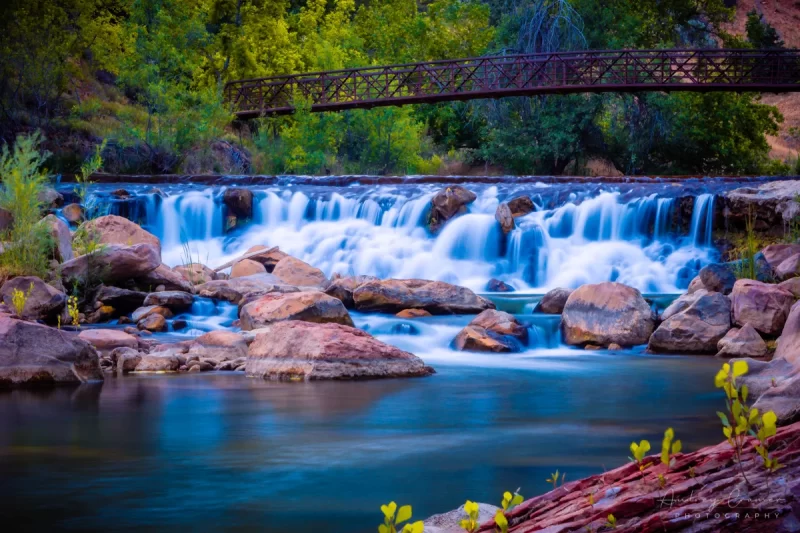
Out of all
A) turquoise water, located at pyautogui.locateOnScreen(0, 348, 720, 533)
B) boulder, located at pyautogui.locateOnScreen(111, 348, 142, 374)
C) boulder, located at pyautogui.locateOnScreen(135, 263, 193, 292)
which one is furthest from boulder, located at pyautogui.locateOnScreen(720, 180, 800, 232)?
boulder, located at pyautogui.locateOnScreen(111, 348, 142, 374)

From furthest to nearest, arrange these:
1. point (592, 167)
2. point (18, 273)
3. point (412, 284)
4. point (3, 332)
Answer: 1. point (592, 167)
2. point (412, 284)
3. point (18, 273)
4. point (3, 332)

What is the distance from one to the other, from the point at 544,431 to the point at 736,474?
16.3ft

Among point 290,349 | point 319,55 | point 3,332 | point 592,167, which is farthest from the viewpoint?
point 319,55

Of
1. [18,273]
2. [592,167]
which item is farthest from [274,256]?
[592,167]

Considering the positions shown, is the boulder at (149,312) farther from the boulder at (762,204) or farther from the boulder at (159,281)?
the boulder at (762,204)

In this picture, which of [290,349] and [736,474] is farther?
[290,349]

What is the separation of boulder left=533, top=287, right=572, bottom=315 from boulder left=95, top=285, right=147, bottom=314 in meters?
5.92

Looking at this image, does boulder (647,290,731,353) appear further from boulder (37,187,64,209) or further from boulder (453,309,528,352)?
boulder (37,187,64,209)

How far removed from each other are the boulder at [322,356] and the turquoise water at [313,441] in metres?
0.28

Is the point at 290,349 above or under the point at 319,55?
under

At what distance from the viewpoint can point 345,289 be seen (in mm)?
15492

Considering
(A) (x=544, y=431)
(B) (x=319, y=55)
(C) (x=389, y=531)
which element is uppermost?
(B) (x=319, y=55)

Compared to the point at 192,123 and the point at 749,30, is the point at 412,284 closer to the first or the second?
the point at 192,123

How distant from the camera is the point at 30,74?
33.3 meters
